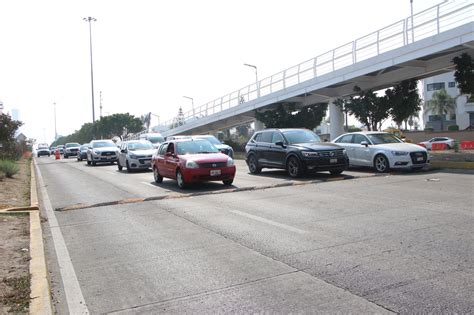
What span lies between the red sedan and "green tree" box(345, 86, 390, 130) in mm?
14114

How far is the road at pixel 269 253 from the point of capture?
4531mm

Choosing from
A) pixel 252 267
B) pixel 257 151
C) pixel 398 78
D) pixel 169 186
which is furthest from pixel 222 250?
pixel 398 78

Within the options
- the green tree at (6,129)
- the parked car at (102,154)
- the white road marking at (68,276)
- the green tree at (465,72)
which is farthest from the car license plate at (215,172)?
the parked car at (102,154)

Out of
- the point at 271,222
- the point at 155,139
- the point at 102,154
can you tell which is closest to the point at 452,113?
the point at 155,139

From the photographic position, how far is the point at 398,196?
10.6 meters

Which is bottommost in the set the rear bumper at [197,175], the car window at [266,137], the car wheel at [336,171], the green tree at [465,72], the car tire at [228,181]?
the car tire at [228,181]

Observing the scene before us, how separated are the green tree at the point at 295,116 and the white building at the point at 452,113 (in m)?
42.5

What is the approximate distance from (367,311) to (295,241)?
8.74 ft

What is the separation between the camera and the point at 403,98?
2578 centimetres

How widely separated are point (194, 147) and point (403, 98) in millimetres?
15474

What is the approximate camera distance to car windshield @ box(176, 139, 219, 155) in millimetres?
14828

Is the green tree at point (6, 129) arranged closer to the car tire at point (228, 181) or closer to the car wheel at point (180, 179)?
the car wheel at point (180, 179)

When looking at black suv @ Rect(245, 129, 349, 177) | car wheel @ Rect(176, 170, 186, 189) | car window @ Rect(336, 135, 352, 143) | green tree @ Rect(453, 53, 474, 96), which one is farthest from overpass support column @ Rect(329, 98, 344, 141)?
car wheel @ Rect(176, 170, 186, 189)

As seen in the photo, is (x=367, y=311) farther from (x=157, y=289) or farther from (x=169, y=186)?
(x=169, y=186)
